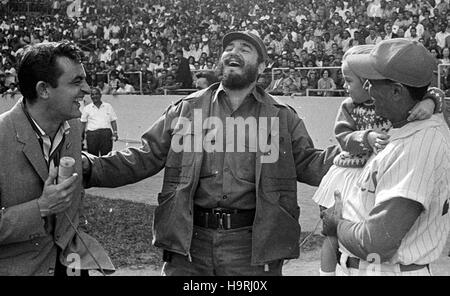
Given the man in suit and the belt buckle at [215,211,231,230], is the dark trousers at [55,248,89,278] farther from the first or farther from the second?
the belt buckle at [215,211,231,230]

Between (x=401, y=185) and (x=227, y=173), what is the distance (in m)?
1.41

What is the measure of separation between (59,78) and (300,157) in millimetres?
1502

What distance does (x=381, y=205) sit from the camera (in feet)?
8.21

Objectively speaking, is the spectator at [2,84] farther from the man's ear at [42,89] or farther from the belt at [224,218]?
the man's ear at [42,89]

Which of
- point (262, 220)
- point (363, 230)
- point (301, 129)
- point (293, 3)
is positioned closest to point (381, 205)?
point (363, 230)

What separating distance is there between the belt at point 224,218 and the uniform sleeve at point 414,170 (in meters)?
1.24

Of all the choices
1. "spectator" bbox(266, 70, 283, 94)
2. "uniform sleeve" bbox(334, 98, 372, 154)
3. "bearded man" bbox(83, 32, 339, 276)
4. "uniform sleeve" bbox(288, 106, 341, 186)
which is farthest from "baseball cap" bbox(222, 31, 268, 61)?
"spectator" bbox(266, 70, 283, 94)

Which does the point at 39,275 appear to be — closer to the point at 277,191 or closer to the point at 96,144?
the point at 277,191

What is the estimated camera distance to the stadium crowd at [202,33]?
1556 centimetres

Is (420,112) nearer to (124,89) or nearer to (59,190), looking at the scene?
(59,190)

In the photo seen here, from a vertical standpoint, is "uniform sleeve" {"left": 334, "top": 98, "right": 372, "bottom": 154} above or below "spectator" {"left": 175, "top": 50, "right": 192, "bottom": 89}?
above

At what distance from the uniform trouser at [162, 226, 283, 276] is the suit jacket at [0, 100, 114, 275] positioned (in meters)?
0.79

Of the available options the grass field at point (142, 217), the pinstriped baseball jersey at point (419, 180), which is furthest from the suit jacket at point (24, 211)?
the pinstriped baseball jersey at point (419, 180)

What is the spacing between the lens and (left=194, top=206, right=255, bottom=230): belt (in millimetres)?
3672
